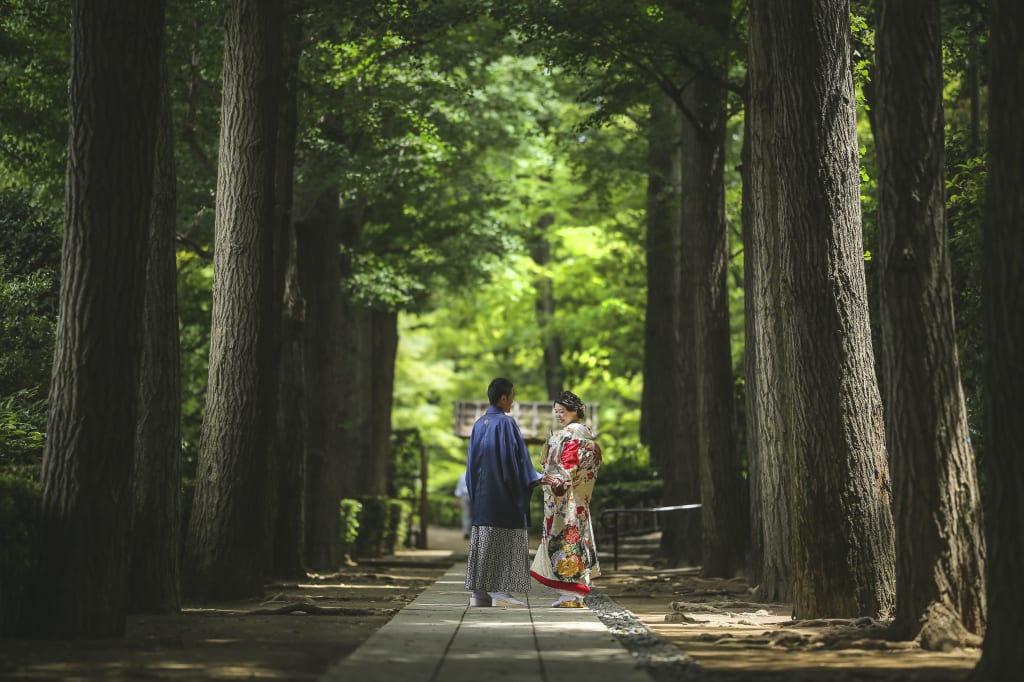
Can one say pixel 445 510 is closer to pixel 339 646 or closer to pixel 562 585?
pixel 562 585

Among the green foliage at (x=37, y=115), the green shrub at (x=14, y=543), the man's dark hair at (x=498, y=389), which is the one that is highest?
the green foliage at (x=37, y=115)

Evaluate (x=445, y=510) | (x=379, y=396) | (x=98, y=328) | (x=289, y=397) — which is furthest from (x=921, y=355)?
(x=445, y=510)

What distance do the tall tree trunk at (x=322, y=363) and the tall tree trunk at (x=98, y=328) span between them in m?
10.7

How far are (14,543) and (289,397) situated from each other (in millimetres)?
8774

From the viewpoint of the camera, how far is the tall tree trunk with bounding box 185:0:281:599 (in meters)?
13.1

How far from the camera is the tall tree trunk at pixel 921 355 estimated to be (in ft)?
26.9

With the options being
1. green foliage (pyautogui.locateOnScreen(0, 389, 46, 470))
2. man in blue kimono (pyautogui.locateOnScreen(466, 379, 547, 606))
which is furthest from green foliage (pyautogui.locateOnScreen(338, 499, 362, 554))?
man in blue kimono (pyautogui.locateOnScreen(466, 379, 547, 606))

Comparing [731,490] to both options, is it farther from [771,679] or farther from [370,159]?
[771,679]

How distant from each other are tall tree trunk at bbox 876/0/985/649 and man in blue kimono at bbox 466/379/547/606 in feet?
14.9

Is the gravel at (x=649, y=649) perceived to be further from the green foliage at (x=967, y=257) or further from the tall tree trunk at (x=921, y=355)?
the green foliage at (x=967, y=257)

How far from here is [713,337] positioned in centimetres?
1786

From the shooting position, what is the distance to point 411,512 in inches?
1309

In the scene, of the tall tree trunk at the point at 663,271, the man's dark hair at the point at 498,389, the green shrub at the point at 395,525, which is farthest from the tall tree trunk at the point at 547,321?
the man's dark hair at the point at 498,389

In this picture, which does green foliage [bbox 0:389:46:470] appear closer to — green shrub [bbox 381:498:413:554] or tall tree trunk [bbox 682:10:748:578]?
tall tree trunk [bbox 682:10:748:578]
